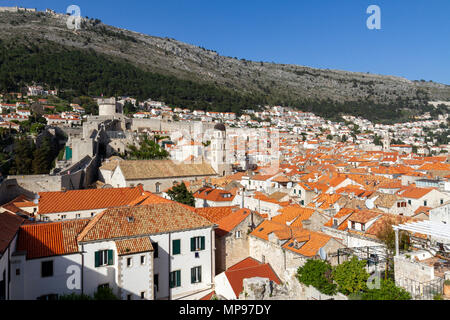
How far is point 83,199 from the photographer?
28281 millimetres

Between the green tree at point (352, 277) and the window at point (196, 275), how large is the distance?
803cm

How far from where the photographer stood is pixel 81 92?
10081 cm

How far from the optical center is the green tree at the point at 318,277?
12.3 metres

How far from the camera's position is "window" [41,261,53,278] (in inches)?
564

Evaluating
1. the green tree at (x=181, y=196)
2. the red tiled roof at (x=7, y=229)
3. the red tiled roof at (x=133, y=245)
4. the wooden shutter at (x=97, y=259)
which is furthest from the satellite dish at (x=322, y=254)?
the green tree at (x=181, y=196)

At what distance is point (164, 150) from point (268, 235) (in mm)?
42580

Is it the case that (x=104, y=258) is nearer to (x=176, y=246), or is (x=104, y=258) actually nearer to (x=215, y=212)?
(x=176, y=246)

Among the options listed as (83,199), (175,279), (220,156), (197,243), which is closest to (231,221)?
(197,243)

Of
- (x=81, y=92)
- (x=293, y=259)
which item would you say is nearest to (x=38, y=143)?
(x=293, y=259)

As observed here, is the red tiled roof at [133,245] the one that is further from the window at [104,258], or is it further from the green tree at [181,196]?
the green tree at [181,196]

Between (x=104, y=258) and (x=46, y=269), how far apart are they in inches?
93.4

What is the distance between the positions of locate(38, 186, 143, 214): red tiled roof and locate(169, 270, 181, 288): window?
13127 mm

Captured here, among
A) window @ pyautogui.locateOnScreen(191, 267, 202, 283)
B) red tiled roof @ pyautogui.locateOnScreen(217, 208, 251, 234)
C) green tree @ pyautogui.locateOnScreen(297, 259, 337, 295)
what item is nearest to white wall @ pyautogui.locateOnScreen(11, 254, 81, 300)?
window @ pyautogui.locateOnScreen(191, 267, 202, 283)

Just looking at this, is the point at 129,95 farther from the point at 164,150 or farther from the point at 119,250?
the point at 119,250
